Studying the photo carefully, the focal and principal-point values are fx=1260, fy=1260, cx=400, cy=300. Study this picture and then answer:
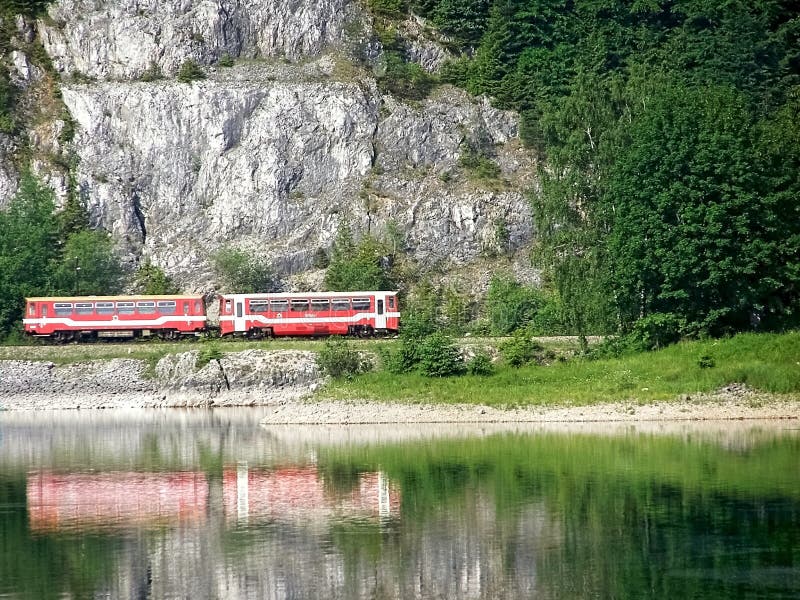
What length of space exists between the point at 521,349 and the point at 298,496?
87.4 feet

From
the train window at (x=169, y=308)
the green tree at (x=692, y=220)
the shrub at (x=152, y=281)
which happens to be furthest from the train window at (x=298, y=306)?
the green tree at (x=692, y=220)

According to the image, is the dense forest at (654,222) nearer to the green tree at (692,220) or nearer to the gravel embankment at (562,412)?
the green tree at (692,220)

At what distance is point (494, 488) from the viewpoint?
126 feet

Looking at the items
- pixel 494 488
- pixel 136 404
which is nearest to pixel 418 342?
pixel 136 404

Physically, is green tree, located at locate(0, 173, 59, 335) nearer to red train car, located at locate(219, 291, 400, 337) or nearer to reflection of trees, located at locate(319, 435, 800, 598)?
red train car, located at locate(219, 291, 400, 337)

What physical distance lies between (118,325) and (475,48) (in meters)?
47.2

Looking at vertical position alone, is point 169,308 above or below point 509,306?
above

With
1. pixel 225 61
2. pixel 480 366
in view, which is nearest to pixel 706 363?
pixel 480 366

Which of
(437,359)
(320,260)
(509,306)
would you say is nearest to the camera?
(437,359)

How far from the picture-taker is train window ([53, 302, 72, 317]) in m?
76.2

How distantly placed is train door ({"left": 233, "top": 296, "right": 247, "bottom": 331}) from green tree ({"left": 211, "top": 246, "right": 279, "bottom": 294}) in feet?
40.2

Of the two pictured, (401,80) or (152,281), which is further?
(401,80)

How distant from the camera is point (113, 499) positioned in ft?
129

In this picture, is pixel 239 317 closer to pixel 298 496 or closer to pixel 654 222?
pixel 654 222
